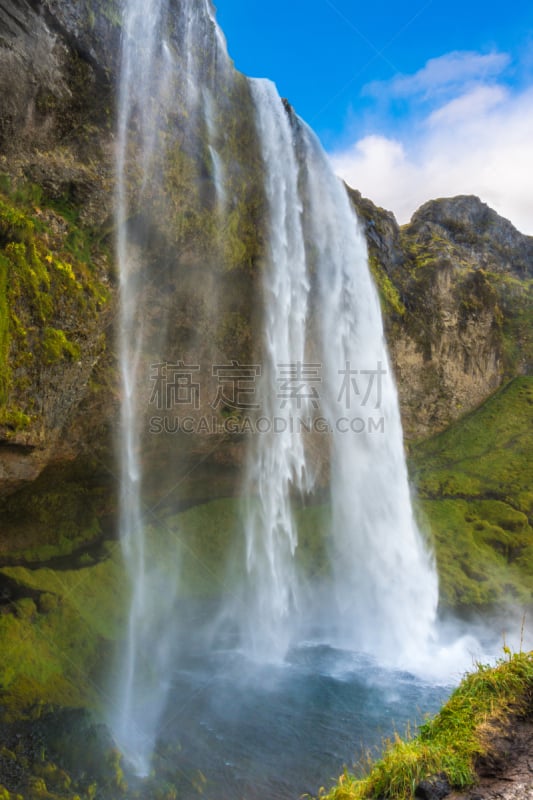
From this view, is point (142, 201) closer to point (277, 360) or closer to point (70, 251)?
point (70, 251)

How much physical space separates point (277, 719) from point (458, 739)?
1000 cm

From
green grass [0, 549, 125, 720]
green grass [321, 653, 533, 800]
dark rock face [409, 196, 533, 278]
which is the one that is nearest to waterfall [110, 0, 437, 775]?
green grass [0, 549, 125, 720]

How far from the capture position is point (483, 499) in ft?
93.3

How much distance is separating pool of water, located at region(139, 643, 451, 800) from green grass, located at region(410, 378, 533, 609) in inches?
320

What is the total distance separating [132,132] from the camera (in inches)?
621

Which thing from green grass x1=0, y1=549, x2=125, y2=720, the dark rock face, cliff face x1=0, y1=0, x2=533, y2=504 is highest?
the dark rock face

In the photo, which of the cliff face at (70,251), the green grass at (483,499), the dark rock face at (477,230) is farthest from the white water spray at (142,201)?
the dark rock face at (477,230)

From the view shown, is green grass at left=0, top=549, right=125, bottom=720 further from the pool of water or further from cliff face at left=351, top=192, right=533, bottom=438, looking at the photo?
cliff face at left=351, top=192, right=533, bottom=438

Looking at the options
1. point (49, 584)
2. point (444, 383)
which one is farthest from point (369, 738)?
point (444, 383)

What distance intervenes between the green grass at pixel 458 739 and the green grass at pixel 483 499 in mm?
18219

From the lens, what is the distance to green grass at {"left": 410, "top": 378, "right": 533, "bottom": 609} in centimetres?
2283

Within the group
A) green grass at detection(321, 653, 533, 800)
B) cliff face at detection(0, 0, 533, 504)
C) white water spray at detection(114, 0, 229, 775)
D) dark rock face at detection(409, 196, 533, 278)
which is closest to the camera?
green grass at detection(321, 653, 533, 800)

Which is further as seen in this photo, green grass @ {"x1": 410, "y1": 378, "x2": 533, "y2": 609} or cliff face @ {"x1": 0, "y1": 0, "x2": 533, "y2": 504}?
green grass @ {"x1": 410, "y1": 378, "x2": 533, "y2": 609}

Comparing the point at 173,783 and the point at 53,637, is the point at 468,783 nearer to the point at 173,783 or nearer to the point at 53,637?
the point at 173,783
